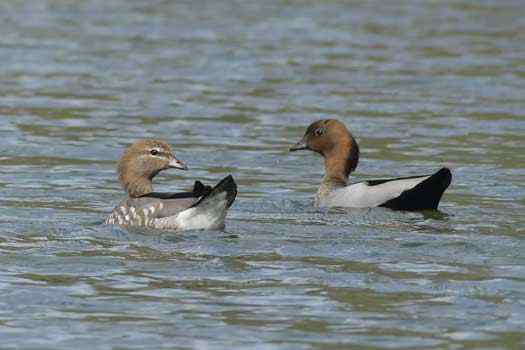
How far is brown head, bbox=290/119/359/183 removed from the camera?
641 inches

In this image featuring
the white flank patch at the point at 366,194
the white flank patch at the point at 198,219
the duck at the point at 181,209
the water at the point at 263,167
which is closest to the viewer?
the water at the point at 263,167

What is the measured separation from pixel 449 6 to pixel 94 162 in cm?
1637

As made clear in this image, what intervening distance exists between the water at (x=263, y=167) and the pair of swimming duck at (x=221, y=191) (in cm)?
18

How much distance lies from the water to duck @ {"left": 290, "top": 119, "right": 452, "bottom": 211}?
0.20 metres

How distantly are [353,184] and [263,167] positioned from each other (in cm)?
224

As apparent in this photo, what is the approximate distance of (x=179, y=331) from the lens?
9789mm

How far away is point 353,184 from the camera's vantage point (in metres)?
15.6

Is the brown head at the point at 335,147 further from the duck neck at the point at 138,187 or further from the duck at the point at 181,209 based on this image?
the duck at the point at 181,209

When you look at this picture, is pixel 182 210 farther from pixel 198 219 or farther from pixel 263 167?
pixel 263 167

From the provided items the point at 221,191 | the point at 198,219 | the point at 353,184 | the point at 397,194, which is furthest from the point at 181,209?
the point at 353,184

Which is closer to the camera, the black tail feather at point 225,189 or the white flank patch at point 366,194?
the black tail feather at point 225,189

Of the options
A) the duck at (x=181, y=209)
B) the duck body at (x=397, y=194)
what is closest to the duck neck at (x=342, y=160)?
the duck body at (x=397, y=194)

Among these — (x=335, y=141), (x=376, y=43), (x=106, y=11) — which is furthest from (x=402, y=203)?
(x=106, y=11)

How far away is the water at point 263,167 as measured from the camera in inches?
401
